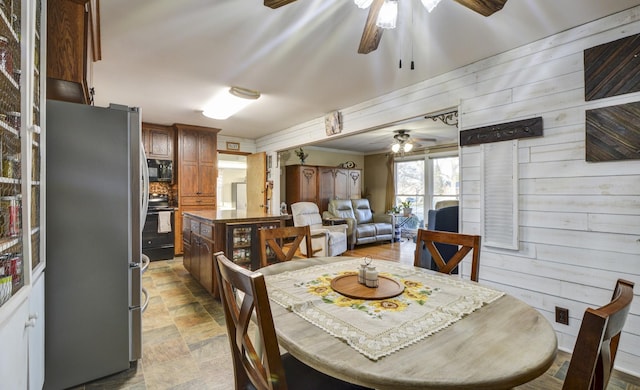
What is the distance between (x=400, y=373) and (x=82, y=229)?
1923 mm

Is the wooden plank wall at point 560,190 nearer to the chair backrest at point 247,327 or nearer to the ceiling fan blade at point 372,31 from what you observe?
the ceiling fan blade at point 372,31

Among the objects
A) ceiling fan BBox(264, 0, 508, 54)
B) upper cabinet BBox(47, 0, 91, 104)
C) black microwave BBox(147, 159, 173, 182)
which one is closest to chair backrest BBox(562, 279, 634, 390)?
ceiling fan BBox(264, 0, 508, 54)

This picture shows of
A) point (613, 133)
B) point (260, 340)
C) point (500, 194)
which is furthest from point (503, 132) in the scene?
point (260, 340)

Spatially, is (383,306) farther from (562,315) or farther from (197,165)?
(197,165)

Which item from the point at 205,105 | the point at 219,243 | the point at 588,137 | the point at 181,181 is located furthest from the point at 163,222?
the point at 588,137

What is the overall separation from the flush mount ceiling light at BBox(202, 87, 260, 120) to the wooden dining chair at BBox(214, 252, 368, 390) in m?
2.73

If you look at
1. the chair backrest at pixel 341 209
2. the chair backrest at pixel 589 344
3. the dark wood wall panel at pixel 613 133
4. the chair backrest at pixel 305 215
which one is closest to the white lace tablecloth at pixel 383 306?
the chair backrest at pixel 589 344

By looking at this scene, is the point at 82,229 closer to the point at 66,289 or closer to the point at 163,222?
the point at 66,289

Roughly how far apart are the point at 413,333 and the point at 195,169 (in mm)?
5305

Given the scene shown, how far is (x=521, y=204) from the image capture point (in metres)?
2.32

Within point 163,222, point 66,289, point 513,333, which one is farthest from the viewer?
point 163,222

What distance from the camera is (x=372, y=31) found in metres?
1.66

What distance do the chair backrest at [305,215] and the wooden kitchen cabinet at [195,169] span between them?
1.65 meters

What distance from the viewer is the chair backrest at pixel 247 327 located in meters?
0.76
